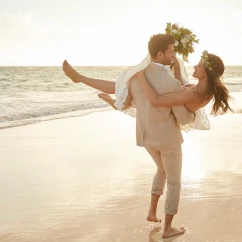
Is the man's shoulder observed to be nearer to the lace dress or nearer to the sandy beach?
the lace dress

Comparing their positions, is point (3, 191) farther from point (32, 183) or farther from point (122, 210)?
point (122, 210)

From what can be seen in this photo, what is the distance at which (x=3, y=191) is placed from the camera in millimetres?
5570

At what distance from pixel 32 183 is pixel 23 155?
1864 mm

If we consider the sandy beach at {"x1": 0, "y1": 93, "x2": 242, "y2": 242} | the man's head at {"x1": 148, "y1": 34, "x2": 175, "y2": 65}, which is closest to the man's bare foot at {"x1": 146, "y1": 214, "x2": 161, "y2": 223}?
the sandy beach at {"x1": 0, "y1": 93, "x2": 242, "y2": 242}

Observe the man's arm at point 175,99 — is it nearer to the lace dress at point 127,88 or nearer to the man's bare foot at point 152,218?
the lace dress at point 127,88

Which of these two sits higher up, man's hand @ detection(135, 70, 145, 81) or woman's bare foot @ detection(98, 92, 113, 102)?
man's hand @ detection(135, 70, 145, 81)

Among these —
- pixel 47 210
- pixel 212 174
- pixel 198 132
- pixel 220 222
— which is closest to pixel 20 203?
pixel 47 210

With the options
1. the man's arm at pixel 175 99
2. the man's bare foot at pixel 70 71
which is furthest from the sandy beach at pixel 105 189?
the man's bare foot at pixel 70 71

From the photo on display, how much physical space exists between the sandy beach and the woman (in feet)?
3.89

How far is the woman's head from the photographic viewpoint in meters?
3.89

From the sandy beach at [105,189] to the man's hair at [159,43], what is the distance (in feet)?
5.31

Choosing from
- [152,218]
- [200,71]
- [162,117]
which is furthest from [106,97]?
[152,218]

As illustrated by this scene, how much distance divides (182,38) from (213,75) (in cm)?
51

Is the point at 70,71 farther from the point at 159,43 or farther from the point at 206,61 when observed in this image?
the point at 206,61
